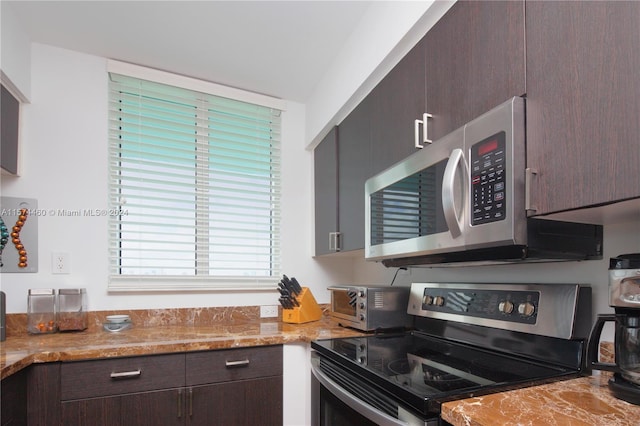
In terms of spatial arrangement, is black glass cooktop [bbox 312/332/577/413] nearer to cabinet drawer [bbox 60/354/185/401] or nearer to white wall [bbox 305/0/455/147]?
cabinet drawer [bbox 60/354/185/401]

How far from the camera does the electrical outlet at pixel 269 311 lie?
245cm

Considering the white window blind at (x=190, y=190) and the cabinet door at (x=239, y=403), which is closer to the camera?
the cabinet door at (x=239, y=403)

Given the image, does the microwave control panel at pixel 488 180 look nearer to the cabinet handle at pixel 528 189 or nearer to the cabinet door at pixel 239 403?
the cabinet handle at pixel 528 189

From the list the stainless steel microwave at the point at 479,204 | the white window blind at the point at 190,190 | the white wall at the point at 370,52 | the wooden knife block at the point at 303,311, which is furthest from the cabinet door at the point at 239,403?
the white wall at the point at 370,52

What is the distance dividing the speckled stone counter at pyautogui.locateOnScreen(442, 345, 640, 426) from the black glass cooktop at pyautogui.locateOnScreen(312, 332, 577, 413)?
4cm

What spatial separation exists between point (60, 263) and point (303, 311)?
4.40ft

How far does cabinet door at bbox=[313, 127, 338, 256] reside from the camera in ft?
7.43

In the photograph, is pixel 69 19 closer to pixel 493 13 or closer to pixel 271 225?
pixel 271 225

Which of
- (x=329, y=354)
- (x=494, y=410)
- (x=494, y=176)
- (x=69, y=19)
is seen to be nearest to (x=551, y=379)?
(x=494, y=410)

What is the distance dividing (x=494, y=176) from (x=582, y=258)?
1.37 ft

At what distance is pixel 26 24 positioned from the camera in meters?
1.90

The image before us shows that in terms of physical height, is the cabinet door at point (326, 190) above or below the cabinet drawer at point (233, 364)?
above

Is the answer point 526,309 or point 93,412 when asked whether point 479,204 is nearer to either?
point 526,309

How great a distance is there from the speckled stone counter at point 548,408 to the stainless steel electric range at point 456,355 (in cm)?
4
